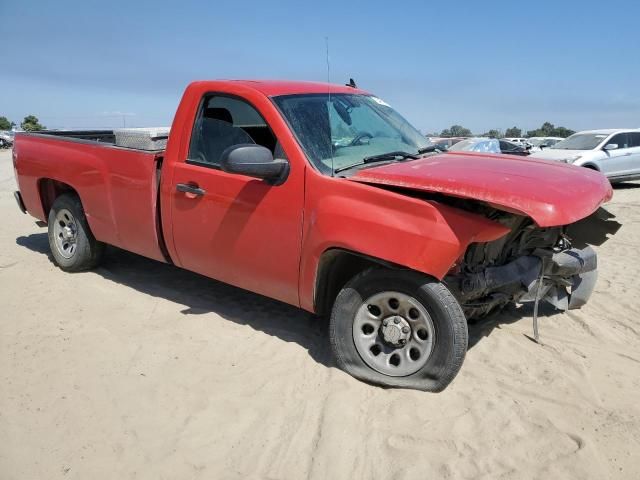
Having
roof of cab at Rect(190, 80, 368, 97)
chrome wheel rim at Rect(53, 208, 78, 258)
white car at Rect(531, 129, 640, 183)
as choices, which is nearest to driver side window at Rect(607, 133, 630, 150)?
white car at Rect(531, 129, 640, 183)

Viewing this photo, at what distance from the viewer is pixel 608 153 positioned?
14.0m

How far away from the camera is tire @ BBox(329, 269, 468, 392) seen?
3.12 m

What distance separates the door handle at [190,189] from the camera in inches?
156

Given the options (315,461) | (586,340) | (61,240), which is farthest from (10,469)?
Result: (586,340)

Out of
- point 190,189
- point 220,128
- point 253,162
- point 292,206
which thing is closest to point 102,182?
point 190,189

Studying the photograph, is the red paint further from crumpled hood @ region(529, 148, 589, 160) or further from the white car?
the white car

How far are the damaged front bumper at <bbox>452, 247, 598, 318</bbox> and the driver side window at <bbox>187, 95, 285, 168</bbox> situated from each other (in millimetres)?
1766

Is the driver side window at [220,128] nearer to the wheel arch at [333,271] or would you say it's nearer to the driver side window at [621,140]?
the wheel arch at [333,271]

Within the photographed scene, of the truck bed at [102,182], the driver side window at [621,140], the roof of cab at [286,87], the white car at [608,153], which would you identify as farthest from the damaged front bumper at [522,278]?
the driver side window at [621,140]

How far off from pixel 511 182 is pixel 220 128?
86.1 inches

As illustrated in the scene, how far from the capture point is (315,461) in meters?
2.75

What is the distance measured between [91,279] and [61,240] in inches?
24.5

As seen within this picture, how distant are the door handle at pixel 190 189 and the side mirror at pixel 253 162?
0.61 metres

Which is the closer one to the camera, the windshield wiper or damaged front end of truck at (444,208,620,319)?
damaged front end of truck at (444,208,620,319)
